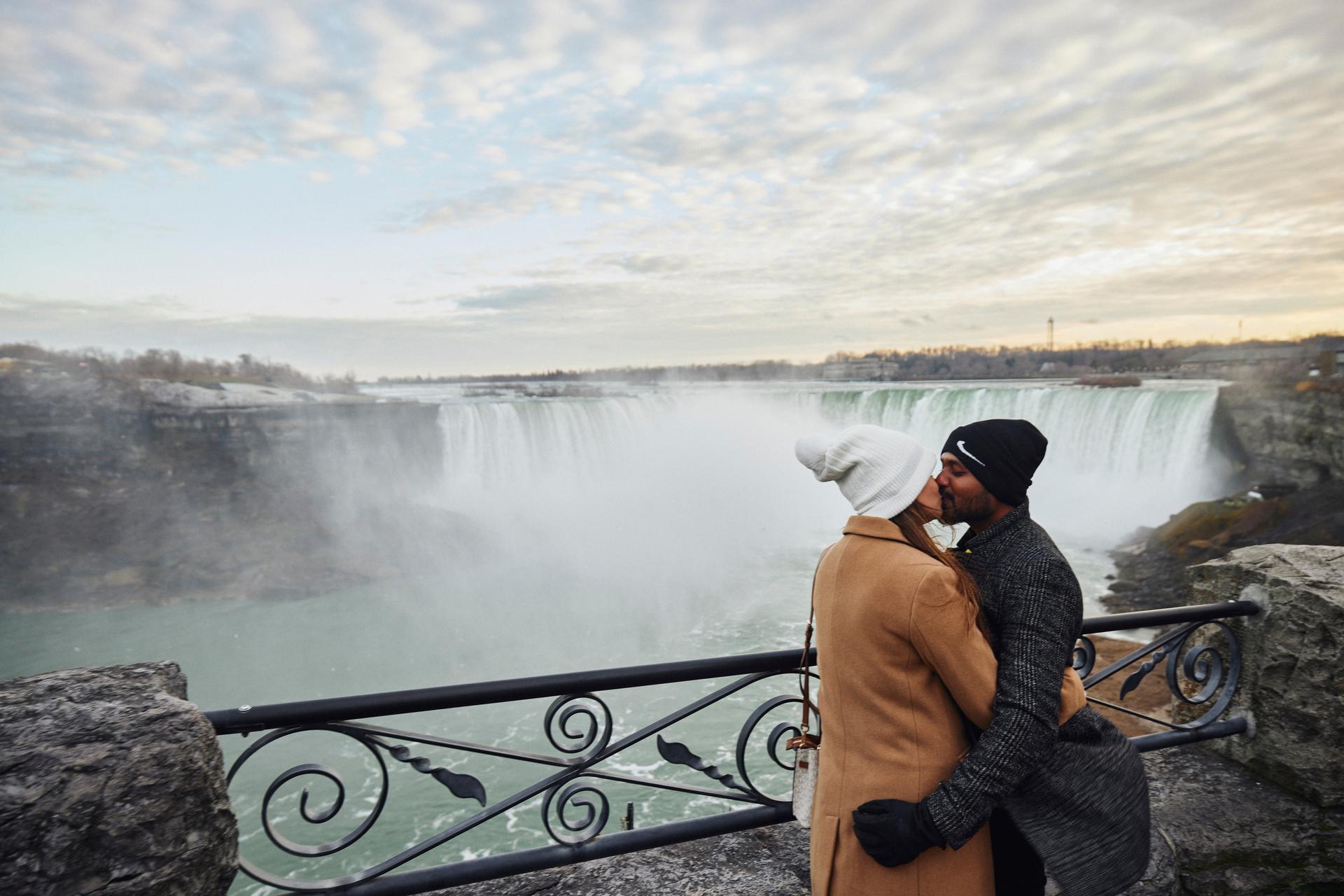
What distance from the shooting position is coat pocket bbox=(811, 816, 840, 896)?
149cm

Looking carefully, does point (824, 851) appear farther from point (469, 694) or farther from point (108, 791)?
point (108, 791)

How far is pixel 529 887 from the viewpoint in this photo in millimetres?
2199

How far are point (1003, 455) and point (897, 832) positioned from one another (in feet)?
2.59

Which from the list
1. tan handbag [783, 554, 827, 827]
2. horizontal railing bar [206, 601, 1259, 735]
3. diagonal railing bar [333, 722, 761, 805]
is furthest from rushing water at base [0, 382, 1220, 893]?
tan handbag [783, 554, 827, 827]

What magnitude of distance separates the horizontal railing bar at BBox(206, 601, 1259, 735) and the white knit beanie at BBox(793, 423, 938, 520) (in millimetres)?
589

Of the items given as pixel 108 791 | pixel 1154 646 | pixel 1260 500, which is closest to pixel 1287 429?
pixel 1260 500

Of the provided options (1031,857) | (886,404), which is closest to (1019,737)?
(1031,857)

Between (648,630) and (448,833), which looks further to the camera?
(648,630)

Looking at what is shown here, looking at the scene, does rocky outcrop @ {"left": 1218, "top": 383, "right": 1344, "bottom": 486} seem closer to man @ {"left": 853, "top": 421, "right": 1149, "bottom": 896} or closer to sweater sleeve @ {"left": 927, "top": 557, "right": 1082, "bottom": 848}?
man @ {"left": 853, "top": 421, "right": 1149, "bottom": 896}

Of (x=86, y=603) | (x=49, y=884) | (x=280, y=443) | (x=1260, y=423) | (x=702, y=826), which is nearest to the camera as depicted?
(x=49, y=884)

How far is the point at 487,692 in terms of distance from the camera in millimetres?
1895

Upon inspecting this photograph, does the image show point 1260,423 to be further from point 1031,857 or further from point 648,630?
point 1031,857

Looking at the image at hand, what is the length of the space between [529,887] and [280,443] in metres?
24.4

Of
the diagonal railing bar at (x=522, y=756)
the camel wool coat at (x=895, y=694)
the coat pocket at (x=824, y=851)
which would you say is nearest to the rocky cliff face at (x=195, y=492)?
the diagonal railing bar at (x=522, y=756)
